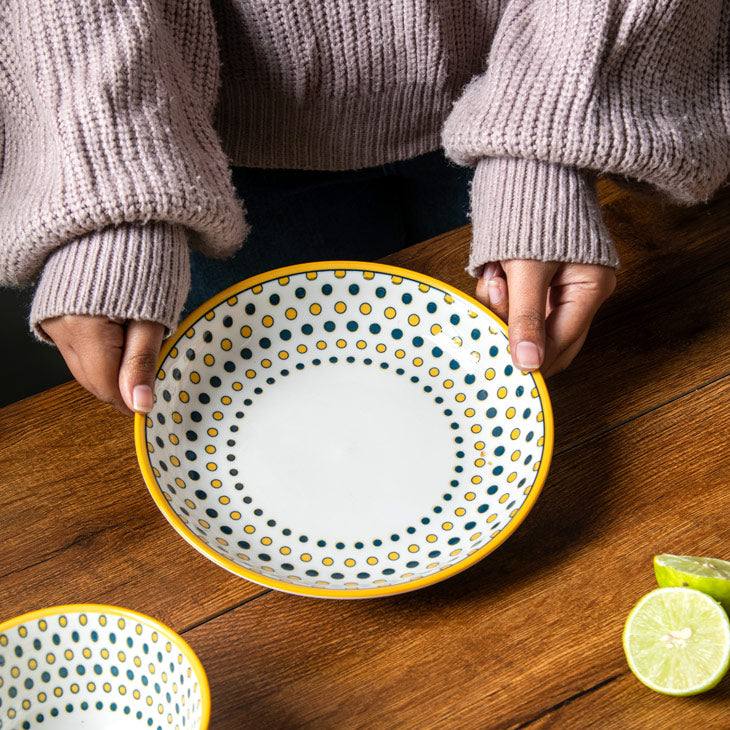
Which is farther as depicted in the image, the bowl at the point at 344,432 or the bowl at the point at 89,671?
the bowl at the point at 344,432

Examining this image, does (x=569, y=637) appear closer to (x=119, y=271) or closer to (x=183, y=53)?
(x=119, y=271)

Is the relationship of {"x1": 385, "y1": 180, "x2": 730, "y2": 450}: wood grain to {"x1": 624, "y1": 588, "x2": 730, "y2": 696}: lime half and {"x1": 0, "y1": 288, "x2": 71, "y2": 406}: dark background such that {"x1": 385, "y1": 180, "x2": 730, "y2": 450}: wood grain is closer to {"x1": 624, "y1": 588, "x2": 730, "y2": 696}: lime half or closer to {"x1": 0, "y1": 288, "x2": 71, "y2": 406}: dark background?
{"x1": 624, "y1": 588, "x2": 730, "y2": 696}: lime half

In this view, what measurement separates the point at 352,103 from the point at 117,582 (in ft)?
1.57

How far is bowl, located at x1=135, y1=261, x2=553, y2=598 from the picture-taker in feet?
2.19

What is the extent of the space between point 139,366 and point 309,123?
321 millimetres

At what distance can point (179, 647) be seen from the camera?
54 cm

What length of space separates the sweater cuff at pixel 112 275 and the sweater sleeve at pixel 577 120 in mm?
257

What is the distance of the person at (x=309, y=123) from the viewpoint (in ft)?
2.16

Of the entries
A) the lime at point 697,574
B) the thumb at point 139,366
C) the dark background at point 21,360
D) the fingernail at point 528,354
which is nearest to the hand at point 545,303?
the fingernail at point 528,354

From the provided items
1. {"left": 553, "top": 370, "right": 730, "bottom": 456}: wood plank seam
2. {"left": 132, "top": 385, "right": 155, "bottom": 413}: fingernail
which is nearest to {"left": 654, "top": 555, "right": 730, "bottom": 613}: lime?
{"left": 553, "top": 370, "right": 730, "bottom": 456}: wood plank seam

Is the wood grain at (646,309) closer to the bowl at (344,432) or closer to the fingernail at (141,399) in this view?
the bowl at (344,432)

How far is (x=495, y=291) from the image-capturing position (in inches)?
29.9

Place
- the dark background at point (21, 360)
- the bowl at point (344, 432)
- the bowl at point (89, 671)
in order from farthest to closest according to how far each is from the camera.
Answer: the dark background at point (21, 360) < the bowl at point (344, 432) < the bowl at point (89, 671)

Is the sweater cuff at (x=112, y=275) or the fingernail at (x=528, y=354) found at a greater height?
the sweater cuff at (x=112, y=275)
